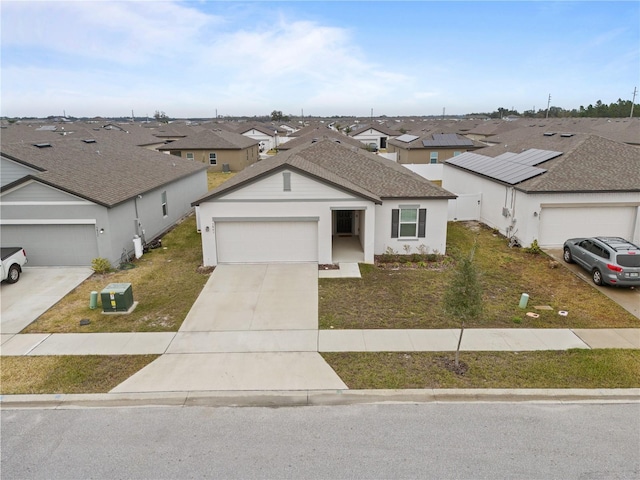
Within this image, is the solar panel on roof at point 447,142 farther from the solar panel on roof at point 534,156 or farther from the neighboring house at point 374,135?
the neighboring house at point 374,135

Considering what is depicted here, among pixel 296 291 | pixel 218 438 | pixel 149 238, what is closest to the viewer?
A: pixel 218 438

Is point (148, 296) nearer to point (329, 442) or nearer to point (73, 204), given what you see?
point (73, 204)

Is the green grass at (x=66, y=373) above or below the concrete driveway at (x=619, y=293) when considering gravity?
A: below

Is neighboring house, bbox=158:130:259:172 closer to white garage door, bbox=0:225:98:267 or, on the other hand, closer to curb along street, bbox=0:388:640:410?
white garage door, bbox=0:225:98:267

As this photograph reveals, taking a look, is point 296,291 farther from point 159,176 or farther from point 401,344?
point 159,176

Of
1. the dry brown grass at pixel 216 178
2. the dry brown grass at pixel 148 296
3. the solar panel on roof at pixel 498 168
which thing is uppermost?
the solar panel on roof at pixel 498 168

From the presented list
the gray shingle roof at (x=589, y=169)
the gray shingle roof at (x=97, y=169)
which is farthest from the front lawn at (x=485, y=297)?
the gray shingle roof at (x=97, y=169)

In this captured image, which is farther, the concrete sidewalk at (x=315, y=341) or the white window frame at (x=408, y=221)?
the white window frame at (x=408, y=221)

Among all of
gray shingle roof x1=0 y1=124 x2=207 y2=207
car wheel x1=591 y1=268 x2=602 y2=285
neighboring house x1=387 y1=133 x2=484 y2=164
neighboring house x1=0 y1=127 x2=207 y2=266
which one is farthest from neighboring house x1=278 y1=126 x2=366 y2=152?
car wheel x1=591 y1=268 x2=602 y2=285

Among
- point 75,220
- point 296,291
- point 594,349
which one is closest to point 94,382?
point 296,291
